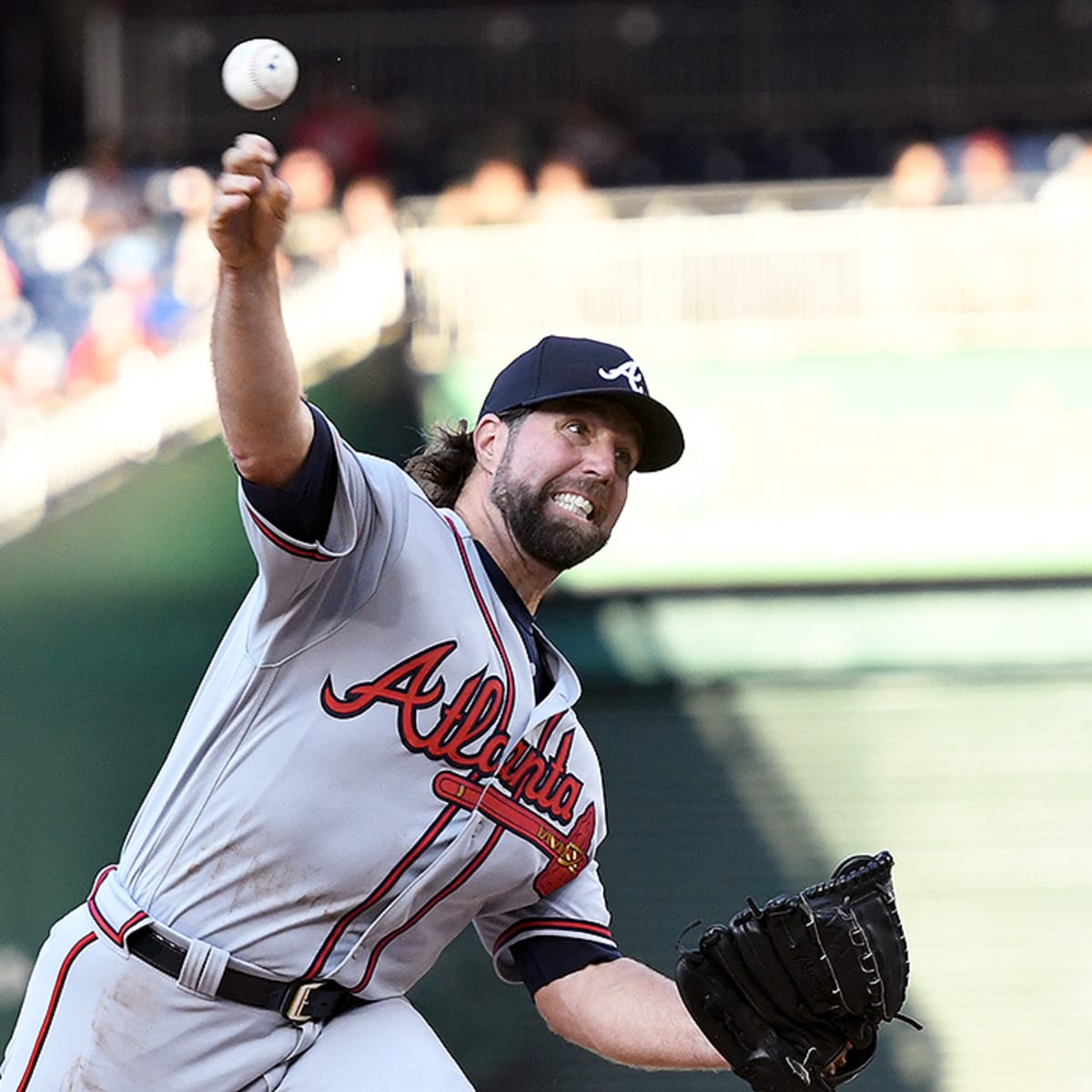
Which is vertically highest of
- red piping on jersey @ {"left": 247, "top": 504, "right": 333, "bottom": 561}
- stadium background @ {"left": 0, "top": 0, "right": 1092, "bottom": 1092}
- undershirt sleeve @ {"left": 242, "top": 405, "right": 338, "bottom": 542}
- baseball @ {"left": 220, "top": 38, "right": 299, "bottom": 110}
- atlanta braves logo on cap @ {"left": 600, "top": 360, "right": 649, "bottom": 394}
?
baseball @ {"left": 220, "top": 38, "right": 299, "bottom": 110}

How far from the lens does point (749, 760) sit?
539cm

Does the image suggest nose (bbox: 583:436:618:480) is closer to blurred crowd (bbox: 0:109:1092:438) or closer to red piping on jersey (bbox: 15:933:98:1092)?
red piping on jersey (bbox: 15:933:98:1092)

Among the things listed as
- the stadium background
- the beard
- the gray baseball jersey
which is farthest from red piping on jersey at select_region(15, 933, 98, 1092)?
the stadium background

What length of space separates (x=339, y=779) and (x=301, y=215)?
4068 millimetres

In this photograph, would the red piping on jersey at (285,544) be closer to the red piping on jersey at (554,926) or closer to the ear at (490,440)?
the ear at (490,440)

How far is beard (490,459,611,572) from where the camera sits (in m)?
2.50

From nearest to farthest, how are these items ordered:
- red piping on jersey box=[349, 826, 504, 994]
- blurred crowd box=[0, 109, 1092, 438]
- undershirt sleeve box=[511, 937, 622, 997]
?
1. red piping on jersey box=[349, 826, 504, 994]
2. undershirt sleeve box=[511, 937, 622, 997]
3. blurred crowd box=[0, 109, 1092, 438]

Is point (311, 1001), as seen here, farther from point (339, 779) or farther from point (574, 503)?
point (574, 503)

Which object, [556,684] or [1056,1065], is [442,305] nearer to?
[1056,1065]

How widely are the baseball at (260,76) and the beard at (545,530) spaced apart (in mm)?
663

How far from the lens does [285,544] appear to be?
6.93ft

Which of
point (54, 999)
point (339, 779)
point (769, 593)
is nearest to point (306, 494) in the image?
point (339, 779)

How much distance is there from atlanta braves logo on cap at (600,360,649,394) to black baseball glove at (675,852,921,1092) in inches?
28.2

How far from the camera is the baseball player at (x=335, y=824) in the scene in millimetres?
2289
